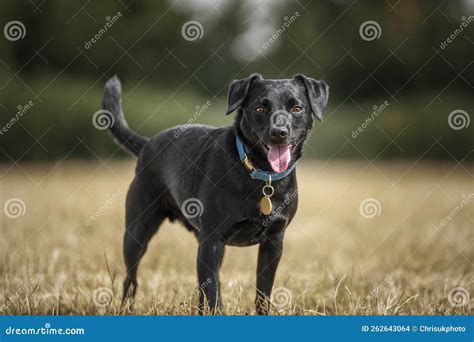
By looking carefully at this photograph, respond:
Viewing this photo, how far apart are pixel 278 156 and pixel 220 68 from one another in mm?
8971

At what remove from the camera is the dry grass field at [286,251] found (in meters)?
4.16

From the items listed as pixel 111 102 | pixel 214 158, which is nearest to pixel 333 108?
pixel 111 102

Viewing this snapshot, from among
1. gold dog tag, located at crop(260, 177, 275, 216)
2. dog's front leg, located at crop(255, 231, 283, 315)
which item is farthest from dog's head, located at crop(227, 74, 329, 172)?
dog's front leg, located at crop(255, 231, 283, 315)

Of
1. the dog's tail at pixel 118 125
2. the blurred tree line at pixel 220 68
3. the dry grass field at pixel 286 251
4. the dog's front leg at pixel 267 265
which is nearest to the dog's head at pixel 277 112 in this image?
the dog's front leg at pixel 267 265

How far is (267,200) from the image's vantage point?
3607 millimetres

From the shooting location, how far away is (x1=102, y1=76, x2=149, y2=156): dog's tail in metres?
4.73

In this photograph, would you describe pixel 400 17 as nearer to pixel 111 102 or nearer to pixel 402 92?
pixel 402 92

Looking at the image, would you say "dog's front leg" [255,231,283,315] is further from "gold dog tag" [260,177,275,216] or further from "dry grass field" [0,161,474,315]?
"gold dog tag" [260,177,275,216]

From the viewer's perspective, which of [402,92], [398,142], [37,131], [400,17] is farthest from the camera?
[398,142]

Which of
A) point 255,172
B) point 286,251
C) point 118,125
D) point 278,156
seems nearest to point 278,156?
point 278,156

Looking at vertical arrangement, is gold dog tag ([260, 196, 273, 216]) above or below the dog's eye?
below

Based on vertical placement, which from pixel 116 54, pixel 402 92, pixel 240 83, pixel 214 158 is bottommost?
pixel 116 54

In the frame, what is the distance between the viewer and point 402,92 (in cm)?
1116

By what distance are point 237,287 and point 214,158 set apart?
1.23m
